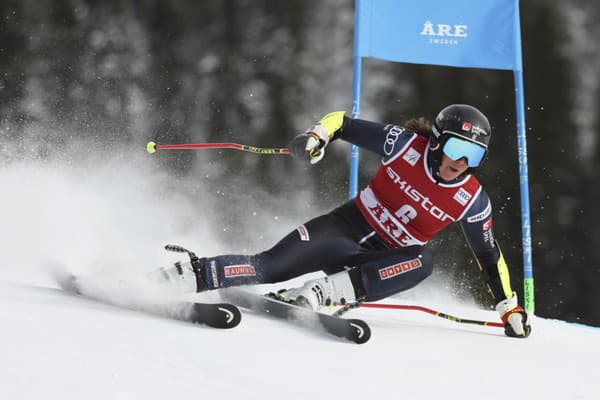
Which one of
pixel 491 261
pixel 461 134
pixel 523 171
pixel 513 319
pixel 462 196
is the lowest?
pixel 513 319

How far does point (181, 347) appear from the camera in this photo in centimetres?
164

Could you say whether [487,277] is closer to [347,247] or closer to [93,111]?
[347,247]

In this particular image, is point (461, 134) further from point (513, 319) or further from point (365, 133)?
point (513, 319)

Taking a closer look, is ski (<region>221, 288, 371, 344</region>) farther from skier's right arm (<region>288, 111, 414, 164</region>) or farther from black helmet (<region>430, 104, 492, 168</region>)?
black helmet (<region>430, 104, 492, 168</region>)

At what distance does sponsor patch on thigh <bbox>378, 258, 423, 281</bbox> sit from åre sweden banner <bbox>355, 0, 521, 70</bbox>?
1.51m

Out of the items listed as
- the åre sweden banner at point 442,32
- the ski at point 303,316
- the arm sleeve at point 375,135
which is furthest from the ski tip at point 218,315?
the åre sweden banner at point 442,32

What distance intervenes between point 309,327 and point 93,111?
2998 mm

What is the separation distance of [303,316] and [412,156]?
0.85m

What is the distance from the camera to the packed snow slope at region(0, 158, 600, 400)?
1.37 meters

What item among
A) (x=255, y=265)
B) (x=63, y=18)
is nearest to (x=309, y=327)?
(x=255, y=265)

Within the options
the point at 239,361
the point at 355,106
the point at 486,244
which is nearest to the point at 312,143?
the point at 486,244

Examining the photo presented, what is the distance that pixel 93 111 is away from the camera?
15.0 ft

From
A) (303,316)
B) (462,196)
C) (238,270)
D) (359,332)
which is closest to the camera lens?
(359,332)

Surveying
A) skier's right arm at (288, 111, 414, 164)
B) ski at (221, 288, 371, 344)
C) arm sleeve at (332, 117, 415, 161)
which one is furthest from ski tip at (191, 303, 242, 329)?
arm sleeve at (332, 117, 415, 161)
